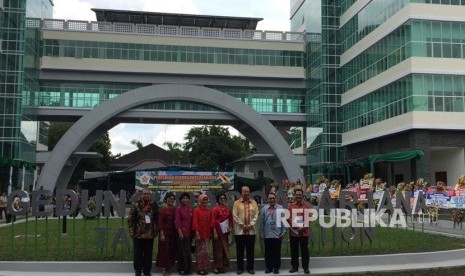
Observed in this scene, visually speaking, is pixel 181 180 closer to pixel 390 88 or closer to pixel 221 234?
pixel 390 88

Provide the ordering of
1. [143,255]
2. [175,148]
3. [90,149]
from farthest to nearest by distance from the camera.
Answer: [175,148] < [90,149] < [143,255]

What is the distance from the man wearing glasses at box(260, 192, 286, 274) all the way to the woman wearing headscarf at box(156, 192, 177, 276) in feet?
6.32

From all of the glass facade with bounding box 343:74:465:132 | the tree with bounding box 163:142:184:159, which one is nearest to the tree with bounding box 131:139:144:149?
the tree with bounding box 163:142:184:159

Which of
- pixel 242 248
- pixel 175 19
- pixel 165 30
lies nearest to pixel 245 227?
pixel 242 248

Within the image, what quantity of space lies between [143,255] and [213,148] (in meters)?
56.6

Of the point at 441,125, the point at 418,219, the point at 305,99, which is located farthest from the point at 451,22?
the point at 305,99

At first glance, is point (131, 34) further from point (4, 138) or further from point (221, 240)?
point (221, 240)

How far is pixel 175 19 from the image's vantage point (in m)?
51.5

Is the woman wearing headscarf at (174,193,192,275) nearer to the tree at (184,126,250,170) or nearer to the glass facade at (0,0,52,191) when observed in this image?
the glass facade at (0,0,52,191)

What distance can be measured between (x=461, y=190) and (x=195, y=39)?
3303 cm

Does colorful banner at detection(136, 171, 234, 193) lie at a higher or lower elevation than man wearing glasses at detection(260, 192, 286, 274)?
higher

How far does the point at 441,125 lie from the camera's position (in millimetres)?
31938

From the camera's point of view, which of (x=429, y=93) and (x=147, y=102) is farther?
(x=147, y=102)

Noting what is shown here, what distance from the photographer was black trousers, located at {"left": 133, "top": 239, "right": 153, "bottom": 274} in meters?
10.5
